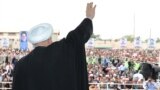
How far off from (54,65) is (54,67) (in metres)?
0.01

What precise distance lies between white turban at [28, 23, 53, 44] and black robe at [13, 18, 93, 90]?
0.18ft

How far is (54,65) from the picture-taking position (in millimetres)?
2734

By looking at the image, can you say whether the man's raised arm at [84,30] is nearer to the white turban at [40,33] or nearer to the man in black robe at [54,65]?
the man in black robe at [54,65]

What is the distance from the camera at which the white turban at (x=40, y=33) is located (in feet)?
9.17

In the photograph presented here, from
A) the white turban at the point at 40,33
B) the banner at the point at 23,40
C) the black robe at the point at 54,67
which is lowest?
the black robe at the point at 54,67

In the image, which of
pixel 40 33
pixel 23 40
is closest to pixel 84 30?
pixel 40 33

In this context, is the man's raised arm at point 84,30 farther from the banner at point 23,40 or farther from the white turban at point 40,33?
the banner at point 23,40

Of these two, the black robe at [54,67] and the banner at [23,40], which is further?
the banner at [23,40]

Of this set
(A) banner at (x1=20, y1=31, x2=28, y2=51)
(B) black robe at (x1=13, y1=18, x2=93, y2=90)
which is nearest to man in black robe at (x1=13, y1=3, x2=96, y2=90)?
(B) black robe at (x1=13, y1=18, x2=93, y2=90)

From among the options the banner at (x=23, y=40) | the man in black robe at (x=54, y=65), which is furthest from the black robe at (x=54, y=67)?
the banner at (x=23, y=40)

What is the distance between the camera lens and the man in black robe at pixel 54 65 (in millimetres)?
2734

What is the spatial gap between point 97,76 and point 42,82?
14.9 metres

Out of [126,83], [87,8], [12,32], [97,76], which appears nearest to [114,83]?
[126,83]

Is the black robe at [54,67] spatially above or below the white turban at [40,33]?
below
